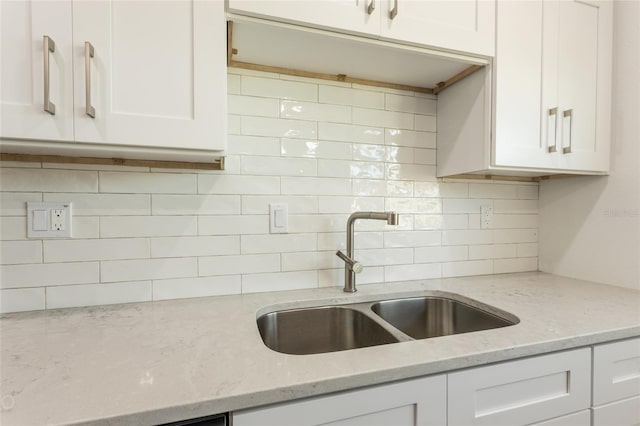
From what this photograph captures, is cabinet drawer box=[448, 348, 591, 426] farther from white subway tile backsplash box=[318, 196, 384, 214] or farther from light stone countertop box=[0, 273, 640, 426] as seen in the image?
white subway tile backsplash box=[318, 196, 384, 214]

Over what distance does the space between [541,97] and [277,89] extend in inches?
40.7

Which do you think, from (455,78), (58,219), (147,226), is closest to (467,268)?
(455,78)

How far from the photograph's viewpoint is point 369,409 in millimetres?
665

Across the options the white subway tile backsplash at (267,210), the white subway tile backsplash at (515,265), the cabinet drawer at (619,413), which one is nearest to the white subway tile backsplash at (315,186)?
the white subway tile backsplash at (267,210)

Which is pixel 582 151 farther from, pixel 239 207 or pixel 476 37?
pixel 239 207

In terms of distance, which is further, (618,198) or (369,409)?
(618,198)

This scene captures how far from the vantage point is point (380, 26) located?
3.34 ft

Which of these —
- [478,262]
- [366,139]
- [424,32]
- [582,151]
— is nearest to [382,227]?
[366,139]

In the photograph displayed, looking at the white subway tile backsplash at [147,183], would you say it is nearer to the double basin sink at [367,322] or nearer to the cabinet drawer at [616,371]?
the double basin sink at [367,322]

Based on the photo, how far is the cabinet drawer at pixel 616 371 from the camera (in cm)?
88

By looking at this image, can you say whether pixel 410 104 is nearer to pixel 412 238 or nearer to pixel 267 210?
pixel 412 238

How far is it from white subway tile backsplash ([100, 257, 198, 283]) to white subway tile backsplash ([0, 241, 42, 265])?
0.60 feet

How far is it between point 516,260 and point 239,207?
4.68 ft

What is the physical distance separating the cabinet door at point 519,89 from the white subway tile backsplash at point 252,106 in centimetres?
84
